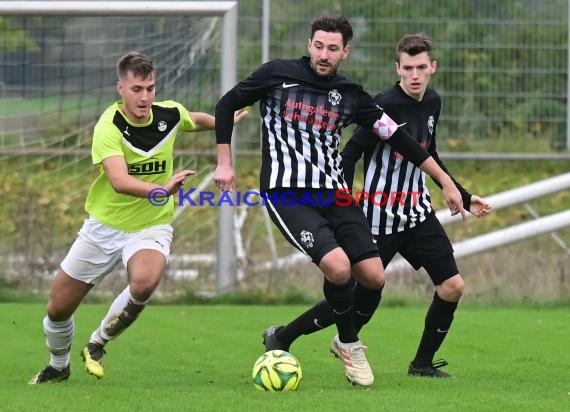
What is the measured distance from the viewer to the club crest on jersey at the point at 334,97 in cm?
767

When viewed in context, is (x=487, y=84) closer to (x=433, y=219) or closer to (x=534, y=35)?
(x=534, y=35)

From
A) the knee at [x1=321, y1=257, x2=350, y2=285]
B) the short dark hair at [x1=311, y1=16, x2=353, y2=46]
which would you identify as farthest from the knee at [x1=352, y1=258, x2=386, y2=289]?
the short dark hair at [x1=311, y1=16, x2=353, y2=46]

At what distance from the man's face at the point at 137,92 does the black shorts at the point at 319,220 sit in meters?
0.94

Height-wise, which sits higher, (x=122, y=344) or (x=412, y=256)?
(x=412, y=256)

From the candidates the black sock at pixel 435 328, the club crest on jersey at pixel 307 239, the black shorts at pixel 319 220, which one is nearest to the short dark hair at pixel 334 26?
the black shorts at pixel 319 220

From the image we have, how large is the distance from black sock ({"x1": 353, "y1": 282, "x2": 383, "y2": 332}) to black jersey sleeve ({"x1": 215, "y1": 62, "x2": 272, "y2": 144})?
4.30ft

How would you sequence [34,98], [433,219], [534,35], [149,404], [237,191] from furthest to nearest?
1. [534,35]
2. [237,191]
3. [34,98]
4. [433,219]
5. [149,404]

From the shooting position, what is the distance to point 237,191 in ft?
47.0

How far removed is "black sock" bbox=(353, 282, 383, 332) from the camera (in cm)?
816

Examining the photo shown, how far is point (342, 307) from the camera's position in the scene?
754 centimetres

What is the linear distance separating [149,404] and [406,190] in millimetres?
2269

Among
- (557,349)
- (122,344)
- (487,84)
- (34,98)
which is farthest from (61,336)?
(487,84)

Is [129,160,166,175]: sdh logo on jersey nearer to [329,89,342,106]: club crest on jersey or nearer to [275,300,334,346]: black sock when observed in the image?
[329,89,342,106]: club crest on jersey

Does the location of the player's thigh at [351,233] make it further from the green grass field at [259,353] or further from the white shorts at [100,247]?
the white shorts at [100,247]
